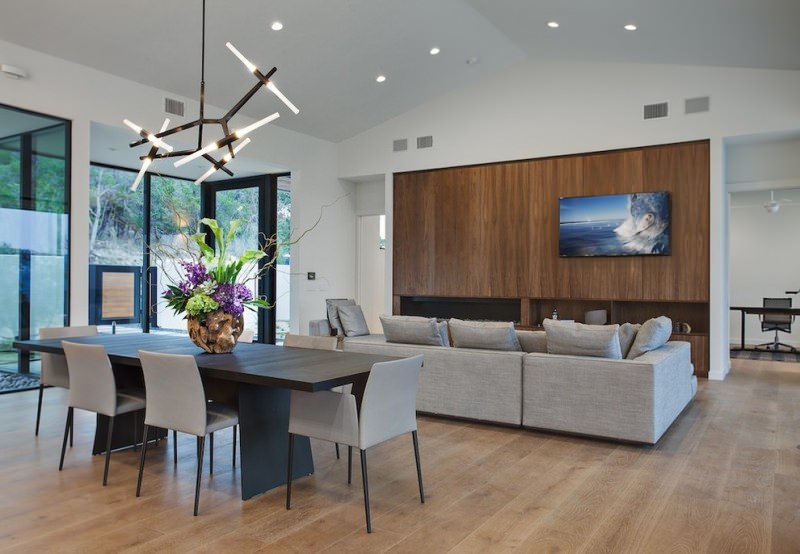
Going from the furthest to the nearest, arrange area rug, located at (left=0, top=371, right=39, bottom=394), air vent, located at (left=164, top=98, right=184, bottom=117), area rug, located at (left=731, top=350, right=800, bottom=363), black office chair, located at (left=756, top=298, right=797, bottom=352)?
black office chair, located at (left=756, top=298, right=797, bottom=352)
area rug, located at (left=731, top=350, right=800, bottom=363)
air vent, located at (left=164, top=98, right=184, bottom=117)
area rug, located at (left=0, top=371, right=39, bottom=394)

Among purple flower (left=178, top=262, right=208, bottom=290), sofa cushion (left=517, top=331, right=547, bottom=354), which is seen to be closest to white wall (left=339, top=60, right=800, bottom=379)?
sofa cushion (left=517, top=331, right=547, bottom=354)

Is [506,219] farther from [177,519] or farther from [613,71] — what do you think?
[177,519]

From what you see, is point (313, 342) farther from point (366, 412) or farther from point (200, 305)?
point (366, 412)

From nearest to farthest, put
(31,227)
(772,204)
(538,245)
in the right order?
(31,227), (538,245), (772,204)

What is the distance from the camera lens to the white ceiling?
5602 millimetres

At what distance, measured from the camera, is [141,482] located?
3.41 metres

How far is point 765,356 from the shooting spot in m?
9.41

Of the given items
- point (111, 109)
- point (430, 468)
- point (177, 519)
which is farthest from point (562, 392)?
point (111, 109)

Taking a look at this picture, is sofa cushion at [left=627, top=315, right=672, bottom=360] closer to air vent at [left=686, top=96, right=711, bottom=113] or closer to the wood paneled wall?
the wood paneled wall

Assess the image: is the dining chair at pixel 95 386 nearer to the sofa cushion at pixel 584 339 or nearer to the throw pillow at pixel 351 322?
the sofa cushion at pixel 584 339

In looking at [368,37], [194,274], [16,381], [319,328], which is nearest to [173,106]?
[368,37]

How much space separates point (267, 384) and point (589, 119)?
20.8ft

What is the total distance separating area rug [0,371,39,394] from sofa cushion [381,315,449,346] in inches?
151

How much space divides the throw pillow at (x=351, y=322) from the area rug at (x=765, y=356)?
603cm
